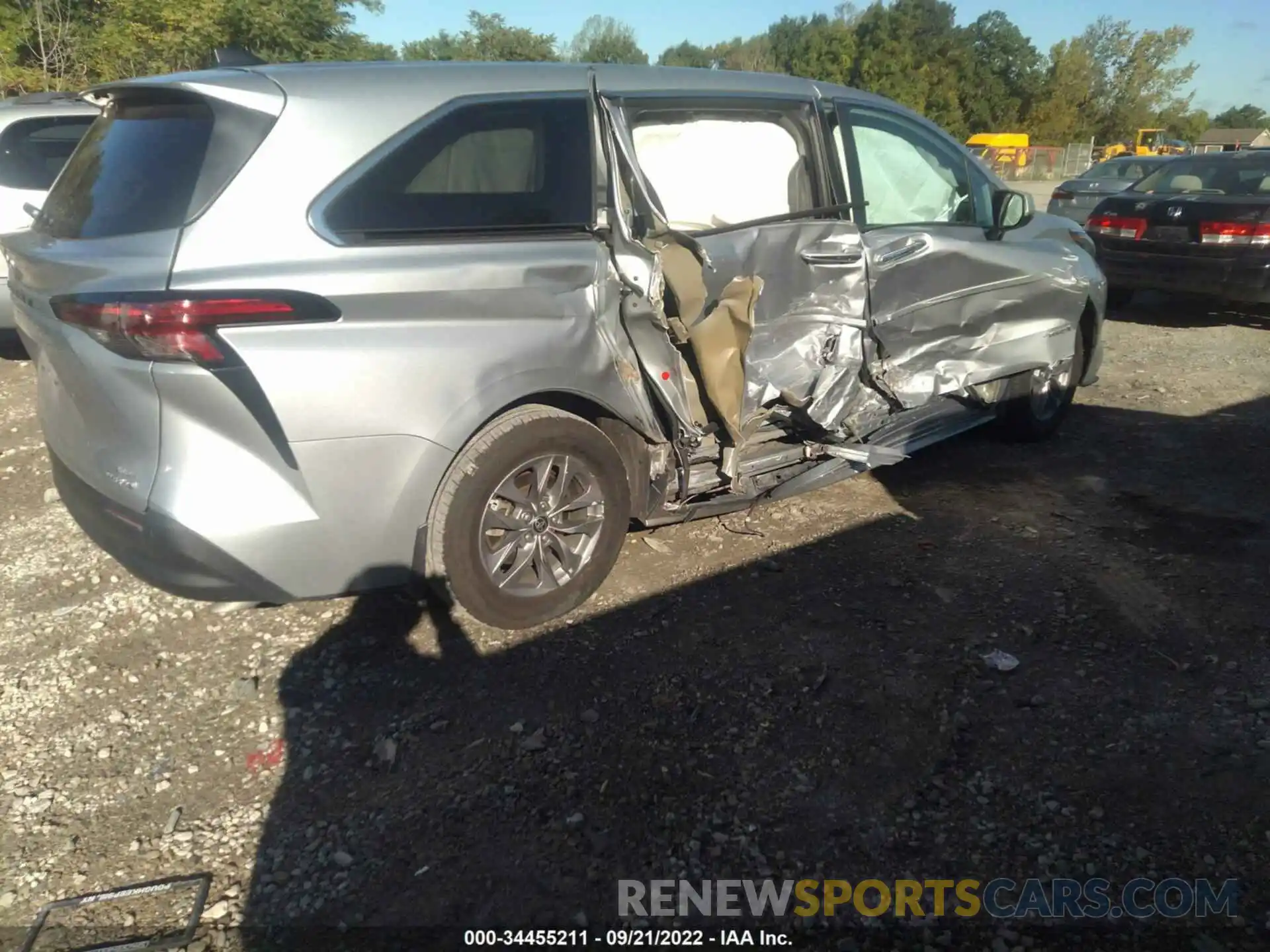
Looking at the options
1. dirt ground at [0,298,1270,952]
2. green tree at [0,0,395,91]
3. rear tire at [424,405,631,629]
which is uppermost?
green tree at [0,0,395,91]

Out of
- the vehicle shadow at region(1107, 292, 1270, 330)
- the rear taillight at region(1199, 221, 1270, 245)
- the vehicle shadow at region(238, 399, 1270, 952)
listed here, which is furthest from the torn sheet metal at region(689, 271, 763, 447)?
the vehicle shadow at region(1107, 292, 1270, 330)

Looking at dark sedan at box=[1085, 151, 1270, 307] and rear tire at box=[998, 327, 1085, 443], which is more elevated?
dark sedan at box=[1085, 151, 1270, 307]

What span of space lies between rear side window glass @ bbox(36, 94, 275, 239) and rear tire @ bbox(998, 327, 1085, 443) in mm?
4127

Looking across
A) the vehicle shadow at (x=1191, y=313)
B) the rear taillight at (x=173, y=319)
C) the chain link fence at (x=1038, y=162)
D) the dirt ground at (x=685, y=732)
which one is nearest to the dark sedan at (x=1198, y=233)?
the vehicle shadow at (x=1191, y=313)

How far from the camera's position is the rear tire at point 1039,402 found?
528cm

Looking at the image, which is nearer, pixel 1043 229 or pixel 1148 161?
pixel 1043 229

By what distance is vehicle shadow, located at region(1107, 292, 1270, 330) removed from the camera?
925 centimetres

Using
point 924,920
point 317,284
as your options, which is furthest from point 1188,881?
point 317,284

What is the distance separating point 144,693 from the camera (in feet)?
10.3

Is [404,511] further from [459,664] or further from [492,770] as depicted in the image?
[492,770]

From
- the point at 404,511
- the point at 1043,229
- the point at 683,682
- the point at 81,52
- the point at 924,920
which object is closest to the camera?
the point at 924,920

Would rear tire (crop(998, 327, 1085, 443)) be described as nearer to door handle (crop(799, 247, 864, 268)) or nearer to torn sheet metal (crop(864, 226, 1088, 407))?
torn sheet metal (crop(864, 226, 1088, 407))

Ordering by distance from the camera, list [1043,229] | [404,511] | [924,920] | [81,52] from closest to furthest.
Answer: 1. [924,920]
2. [404,511]
3. [1043,229]
4. [81,52]

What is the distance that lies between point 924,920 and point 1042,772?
0.71m
